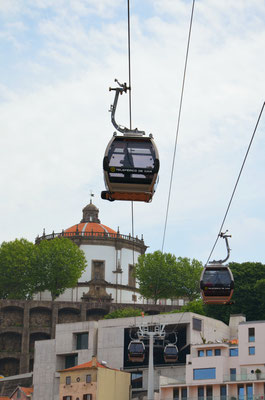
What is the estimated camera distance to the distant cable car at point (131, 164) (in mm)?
26797

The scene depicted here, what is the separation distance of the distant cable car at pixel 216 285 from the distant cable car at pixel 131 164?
61.1ft

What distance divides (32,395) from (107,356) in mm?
11078

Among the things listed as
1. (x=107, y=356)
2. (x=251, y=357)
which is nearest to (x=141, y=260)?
(x=107, y=356)

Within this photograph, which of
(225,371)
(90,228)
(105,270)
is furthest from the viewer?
(90,228)

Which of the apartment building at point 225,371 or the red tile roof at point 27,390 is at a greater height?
the apartment building at point 225,371

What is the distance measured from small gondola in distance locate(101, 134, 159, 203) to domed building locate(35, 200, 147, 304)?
366 ft

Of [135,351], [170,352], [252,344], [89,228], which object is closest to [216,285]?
[135,351]

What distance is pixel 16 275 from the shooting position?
133m

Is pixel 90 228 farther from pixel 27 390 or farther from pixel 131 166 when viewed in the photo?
pixel 131 166

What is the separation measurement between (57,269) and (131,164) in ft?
357

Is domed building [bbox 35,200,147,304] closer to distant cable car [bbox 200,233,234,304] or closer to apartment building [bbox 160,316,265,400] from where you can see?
apartment building [bbox 160,316,265,400]

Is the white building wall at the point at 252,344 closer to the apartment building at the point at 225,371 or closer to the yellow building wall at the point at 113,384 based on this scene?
the apartment building at the point at 225,371

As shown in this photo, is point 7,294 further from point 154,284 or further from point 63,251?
point 154,284

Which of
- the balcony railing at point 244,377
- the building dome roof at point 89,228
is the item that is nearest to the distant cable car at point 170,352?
the balcony railing at point 244,377
